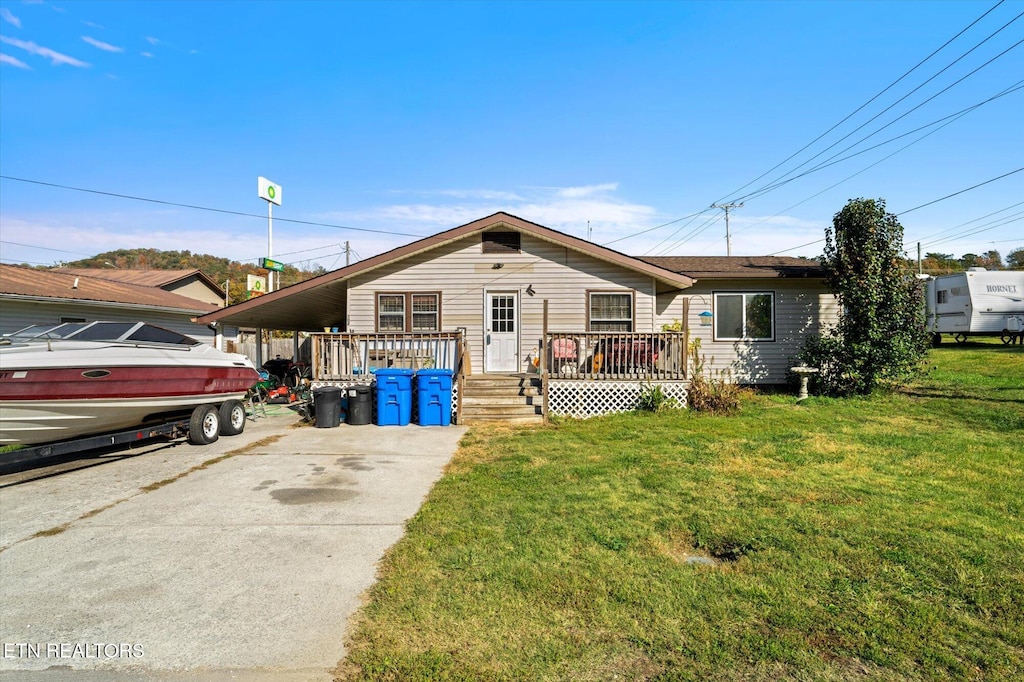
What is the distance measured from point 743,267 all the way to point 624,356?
17.0 ft

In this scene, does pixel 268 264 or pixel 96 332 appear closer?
pixel 96 332

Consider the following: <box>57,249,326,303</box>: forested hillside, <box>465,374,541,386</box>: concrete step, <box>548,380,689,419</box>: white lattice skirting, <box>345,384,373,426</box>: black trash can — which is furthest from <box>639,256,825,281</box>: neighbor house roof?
<box>57,249,326,303</box>: forested hillside

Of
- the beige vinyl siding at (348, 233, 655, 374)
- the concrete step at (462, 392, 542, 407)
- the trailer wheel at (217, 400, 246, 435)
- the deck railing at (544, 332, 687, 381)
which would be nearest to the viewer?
the trailer wheel at (217, 400, 246, 435)

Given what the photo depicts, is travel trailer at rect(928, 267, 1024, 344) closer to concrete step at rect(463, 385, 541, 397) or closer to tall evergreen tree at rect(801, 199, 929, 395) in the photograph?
tall evergreen tree at rect(801, 199, 929, 395)

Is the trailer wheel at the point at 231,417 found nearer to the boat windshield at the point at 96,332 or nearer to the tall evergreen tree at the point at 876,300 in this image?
the boat windshield at the point at 96,332

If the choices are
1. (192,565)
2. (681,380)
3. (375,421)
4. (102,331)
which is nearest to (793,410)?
(681,380)

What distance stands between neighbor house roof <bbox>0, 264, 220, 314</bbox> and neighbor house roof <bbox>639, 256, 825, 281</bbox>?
1770cm

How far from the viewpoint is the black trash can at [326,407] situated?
10.7m

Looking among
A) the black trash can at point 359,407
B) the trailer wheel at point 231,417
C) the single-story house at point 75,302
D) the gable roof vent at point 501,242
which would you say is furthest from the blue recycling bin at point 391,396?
the single-story house at point 75,302

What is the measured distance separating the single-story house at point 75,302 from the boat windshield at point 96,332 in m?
5.96

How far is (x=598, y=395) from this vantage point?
1169 cm

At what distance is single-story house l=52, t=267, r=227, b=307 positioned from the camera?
27875mm

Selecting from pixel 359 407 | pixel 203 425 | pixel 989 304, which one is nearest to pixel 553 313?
pixel 359 407

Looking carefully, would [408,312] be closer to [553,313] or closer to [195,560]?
[553,313]
